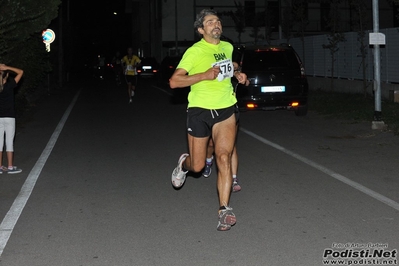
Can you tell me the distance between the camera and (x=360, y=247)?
596 cm

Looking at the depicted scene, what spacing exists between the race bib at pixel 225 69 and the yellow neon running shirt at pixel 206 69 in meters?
0.01

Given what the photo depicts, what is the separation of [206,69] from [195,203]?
5.77ft

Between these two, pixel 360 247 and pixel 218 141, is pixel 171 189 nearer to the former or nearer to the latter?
pixel 218 141

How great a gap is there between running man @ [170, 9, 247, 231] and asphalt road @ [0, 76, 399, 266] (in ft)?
2.28

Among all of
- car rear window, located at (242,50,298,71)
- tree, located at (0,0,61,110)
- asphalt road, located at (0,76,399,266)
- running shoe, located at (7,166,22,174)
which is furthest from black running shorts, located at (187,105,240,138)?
car rear window, located at (242,50,298,71)

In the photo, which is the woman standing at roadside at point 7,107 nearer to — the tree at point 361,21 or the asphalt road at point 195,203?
the asphalt road at point 195,203

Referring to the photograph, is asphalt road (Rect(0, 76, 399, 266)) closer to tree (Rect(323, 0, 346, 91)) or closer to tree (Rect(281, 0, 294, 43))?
tree (Rect(323, 0, 346, 91))

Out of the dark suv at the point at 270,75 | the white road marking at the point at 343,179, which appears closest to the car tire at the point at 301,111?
the dark suv at the point at 270,75

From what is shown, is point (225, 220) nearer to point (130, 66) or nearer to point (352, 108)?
point (352, 108)

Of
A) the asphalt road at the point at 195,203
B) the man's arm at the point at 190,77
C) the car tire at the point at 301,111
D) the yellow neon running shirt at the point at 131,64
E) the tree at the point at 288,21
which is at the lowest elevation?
the asphalt road at the point at 195,203

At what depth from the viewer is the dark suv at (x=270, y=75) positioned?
16.9 m

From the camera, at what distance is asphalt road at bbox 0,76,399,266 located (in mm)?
5953

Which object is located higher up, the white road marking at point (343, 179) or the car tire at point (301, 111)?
the car tire at point (301, 111)

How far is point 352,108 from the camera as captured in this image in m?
19.0
